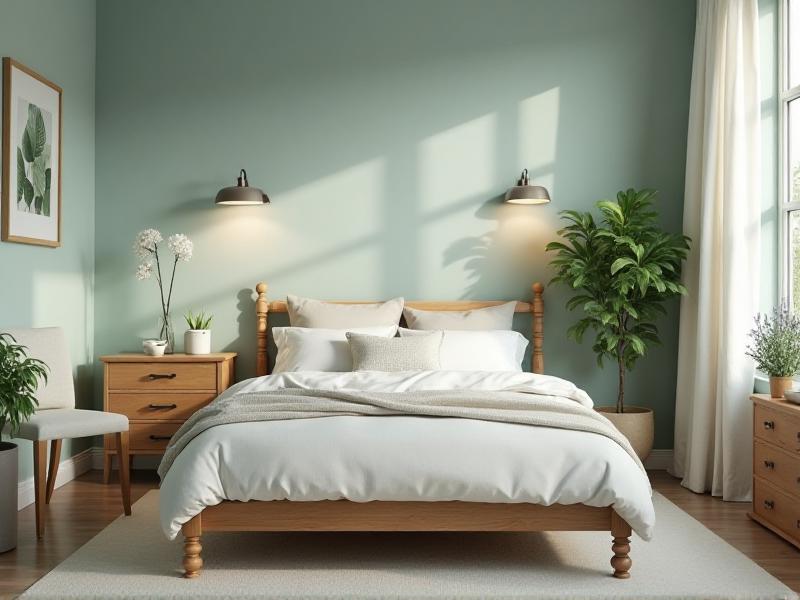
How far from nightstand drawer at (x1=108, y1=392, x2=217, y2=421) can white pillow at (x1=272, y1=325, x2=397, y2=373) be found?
60 cm

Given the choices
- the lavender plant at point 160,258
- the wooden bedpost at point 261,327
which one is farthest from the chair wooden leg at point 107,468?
the wooden bedpost at point 261,327

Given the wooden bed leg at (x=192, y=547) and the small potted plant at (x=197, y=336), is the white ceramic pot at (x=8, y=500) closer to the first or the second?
the wooden bed leg at (x=192, y=547)

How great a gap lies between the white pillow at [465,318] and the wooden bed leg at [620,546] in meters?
2.15

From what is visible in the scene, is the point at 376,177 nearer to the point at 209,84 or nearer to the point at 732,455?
the point at 209,84

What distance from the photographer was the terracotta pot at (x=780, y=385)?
4.25 meters

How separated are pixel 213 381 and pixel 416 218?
170cm

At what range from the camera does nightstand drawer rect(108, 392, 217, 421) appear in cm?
521

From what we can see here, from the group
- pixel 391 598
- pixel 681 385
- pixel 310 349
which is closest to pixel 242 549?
pixel 391 598

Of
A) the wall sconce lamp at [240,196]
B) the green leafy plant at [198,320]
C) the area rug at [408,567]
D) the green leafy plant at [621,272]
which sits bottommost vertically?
the area rug at [408,567]

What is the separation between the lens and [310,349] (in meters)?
5.12

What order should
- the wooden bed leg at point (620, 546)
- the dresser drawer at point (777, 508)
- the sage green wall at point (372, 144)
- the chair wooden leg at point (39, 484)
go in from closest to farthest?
1. the wooden bed leg at point (620, 546)
2. the dresser drawer at point (777, 508)
3. the chair wooden leg at point (39, 484)
4. the sage green wall at point (372, 144)

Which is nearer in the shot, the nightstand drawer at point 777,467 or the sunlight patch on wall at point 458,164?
the nightstand drawer at point 777,467

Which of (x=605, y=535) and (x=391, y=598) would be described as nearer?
(x=391, y=598)

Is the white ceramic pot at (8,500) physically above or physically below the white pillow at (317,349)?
below
